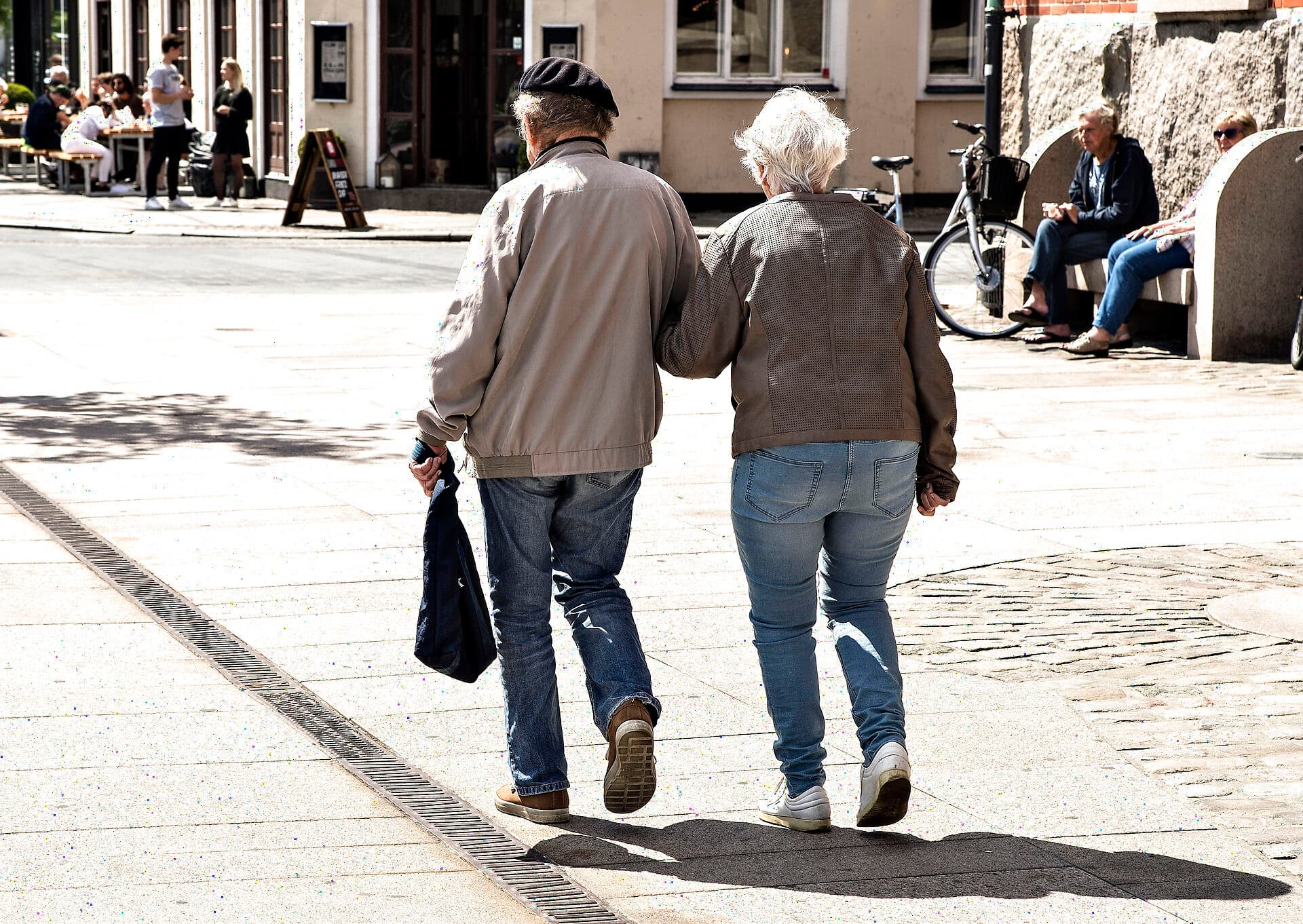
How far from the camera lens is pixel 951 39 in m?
25.9

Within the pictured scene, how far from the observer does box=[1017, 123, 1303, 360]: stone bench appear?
11.8m

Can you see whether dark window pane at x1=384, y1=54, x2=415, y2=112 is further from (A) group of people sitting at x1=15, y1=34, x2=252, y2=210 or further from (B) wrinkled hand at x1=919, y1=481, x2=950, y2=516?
(B) wrinkled hand at x1=919, y1=481, x2=950, y2=516

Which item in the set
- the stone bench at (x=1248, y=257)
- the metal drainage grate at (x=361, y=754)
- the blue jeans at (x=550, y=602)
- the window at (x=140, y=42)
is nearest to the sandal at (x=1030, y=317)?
the stone bench at (x=1248, y=257)

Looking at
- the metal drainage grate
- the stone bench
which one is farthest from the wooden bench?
the metal drainage grate

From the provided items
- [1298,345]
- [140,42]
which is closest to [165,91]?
[140,42]

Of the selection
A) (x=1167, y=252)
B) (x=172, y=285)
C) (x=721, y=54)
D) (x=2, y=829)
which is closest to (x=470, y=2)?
(x=721, y=54)

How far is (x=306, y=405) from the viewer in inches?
406

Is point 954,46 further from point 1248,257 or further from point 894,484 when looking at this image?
point 894,484

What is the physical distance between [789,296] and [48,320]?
10.6m

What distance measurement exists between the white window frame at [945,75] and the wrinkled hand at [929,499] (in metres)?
21.9

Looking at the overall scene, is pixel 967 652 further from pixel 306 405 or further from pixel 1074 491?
pixel 306 405

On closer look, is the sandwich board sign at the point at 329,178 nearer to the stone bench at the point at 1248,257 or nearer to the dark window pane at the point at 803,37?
the dark window pane at the point at 803,37

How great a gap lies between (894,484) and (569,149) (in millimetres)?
1002

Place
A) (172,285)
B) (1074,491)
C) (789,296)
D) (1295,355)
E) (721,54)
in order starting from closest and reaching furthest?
(789,296) < (1074,491) < (1295,355) < (172,285) < (721,54)
